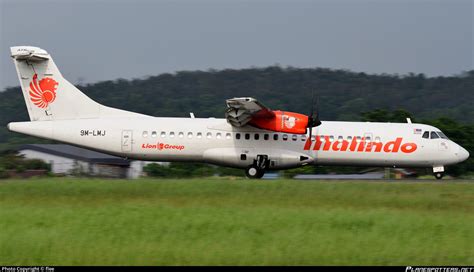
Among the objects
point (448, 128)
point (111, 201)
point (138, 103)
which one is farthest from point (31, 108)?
point (138, 103)

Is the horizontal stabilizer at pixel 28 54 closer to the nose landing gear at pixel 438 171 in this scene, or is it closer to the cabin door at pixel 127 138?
the cabin door at pixel 127 138

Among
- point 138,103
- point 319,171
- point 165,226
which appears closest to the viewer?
point 165,226

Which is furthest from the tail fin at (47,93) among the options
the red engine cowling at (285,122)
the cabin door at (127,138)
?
the red engine cowling at (285,122)

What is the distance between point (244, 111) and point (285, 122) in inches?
60.7

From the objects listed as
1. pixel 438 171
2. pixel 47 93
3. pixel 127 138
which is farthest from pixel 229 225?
pixel 438 171

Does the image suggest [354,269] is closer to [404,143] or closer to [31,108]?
[404,143]

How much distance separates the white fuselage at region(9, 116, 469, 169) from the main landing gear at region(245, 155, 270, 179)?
188 mm

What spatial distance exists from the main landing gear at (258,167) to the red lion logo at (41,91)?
26.4ft

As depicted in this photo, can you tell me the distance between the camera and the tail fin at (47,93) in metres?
26.5

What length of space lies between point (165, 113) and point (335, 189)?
7670cm

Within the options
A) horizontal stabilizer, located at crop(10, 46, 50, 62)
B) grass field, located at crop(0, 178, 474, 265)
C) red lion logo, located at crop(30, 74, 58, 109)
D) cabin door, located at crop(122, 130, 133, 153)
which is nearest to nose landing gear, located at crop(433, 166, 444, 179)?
grass field, located at crop(0, 178, 474, 265)

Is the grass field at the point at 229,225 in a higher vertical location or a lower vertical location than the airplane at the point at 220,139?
lower

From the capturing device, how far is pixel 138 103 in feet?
357

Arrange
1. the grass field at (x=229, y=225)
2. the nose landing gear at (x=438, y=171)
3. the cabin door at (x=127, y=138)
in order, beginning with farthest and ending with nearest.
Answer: the nose landing gear at (x=438, y=171) < the cabin door at (x=127, y=138) < the grass field at (x=229, y=225)
